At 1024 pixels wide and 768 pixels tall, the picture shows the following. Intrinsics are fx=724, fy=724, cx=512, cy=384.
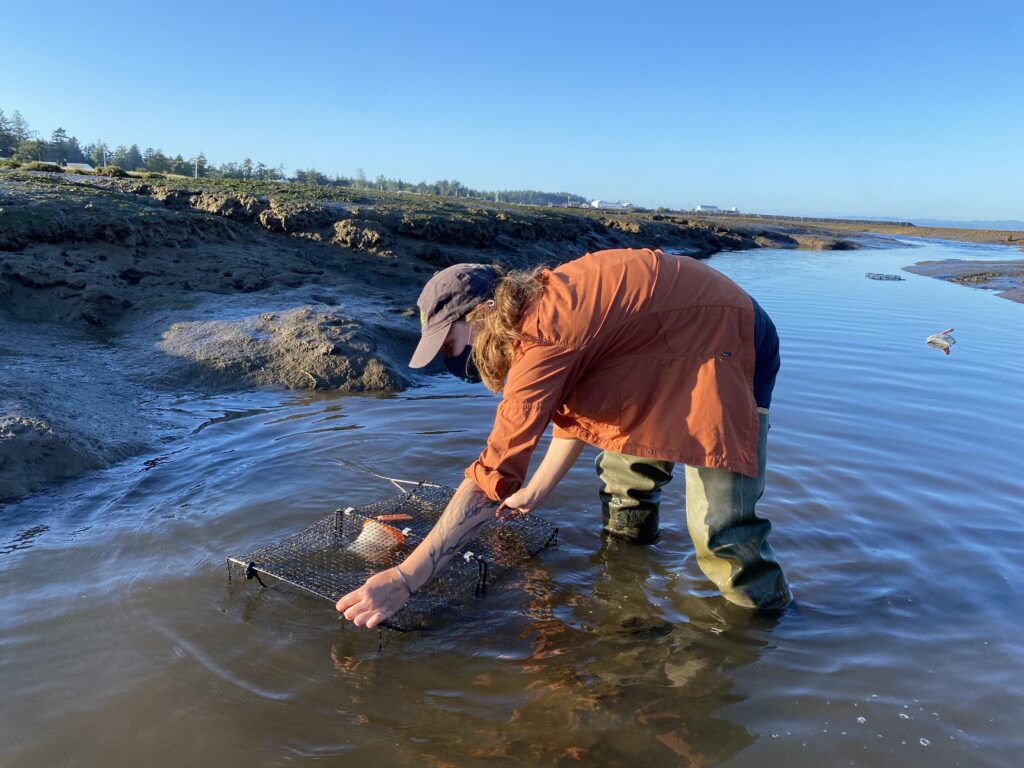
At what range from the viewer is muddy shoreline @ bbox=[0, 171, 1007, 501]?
548 cm

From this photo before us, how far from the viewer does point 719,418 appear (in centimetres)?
292

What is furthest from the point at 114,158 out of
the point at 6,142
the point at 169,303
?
the point at 169,303

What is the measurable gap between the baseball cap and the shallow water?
1.43 metres

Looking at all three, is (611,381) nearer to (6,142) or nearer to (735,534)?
(735,534)

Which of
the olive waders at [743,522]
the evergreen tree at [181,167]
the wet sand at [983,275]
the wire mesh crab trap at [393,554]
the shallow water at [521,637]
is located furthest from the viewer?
the evergreen tree at [181,167]

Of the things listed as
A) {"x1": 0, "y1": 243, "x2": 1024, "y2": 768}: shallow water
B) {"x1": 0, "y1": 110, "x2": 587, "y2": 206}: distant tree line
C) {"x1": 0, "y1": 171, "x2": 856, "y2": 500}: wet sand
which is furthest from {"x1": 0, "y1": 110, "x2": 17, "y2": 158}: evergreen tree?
{"x1": 0, "y1": 243, "x2": 1024, "y2": 768}: shallow water

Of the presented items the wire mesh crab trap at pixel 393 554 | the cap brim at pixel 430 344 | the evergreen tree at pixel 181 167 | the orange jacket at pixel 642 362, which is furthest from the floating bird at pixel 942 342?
the evergreen tree at pixel 181 167

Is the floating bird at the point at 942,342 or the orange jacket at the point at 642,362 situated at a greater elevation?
the orange jacket at the point at 642,362

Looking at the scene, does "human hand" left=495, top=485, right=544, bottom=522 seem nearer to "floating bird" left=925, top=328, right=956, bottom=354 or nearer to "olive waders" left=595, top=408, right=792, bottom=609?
"olive waders" left=595, top=408, right=792, bottom=609

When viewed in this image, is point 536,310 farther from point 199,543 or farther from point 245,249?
point 245,249

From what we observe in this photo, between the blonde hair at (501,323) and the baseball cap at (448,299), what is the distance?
0.04 metres

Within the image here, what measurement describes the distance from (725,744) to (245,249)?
32.7 feet

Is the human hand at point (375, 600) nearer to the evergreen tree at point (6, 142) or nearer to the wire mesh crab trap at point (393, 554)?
the wire mesh crab trap at point (393, 554)

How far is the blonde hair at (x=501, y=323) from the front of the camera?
2586 millimetres
